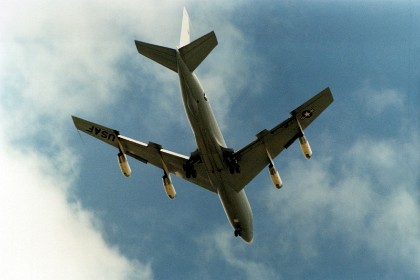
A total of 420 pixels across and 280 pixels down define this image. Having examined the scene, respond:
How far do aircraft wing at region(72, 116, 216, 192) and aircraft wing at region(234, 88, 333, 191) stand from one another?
288cm

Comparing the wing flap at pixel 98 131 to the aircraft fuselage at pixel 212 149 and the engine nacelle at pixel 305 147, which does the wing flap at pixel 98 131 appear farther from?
the engine nacelle at pixel 305 147

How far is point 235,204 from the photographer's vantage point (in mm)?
36344

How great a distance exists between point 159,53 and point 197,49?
8.05ft

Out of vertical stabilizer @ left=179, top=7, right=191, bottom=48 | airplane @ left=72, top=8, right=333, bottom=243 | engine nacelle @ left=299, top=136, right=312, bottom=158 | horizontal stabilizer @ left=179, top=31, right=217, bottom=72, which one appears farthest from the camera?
vertical stabilizer @ left=179, top=7, right=191, bottom=48

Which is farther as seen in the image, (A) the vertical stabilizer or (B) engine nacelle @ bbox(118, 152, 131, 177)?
(A) the vertical stabilizer

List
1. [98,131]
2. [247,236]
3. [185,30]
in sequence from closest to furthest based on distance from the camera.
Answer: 1. [98,131]
2. [247,236]
3. [185,30]

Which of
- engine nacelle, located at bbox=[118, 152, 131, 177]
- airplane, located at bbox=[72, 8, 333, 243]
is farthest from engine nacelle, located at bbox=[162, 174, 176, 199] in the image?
engine nacelle, located at bbox=[118, 152, 131, 177]

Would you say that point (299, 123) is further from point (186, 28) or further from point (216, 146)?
point (186, 28)

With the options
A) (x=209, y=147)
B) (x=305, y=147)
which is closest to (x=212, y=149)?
(x=209, y=147)

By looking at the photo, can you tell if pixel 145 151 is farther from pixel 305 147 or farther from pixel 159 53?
pixel 305 147

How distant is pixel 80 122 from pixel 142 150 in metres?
4.96

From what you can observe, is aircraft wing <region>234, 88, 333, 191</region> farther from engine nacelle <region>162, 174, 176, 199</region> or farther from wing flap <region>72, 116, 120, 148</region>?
wing flap <region>72, 116, 120, 148</region>

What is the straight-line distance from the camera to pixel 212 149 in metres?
33.4

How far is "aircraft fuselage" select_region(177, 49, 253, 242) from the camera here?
31047mm
